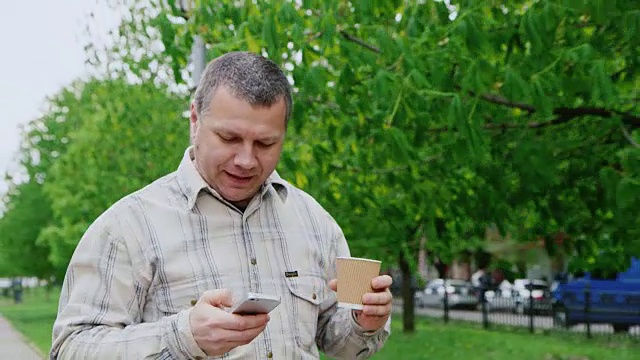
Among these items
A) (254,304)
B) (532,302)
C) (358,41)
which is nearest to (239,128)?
(254,304)

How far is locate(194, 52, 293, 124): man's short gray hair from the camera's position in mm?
2893

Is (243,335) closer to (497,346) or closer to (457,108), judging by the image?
(457,108)

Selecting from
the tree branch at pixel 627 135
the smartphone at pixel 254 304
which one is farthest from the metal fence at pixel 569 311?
the smartphone at pixel 254 304

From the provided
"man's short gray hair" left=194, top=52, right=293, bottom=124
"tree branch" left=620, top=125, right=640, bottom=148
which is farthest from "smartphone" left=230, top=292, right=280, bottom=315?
"tree branch" left=620, top=125, right=640, bottom=148

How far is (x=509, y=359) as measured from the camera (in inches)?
717

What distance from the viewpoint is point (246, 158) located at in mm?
2912

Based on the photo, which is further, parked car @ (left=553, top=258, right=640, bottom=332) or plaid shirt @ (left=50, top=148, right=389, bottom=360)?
parked car @ (left=553, top=258, right=640, bottom=332)

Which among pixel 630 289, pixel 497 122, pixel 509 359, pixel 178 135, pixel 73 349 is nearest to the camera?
pixel 73 349

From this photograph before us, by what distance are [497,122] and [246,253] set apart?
6878mm

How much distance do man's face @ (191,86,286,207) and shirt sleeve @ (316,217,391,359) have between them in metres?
0.40

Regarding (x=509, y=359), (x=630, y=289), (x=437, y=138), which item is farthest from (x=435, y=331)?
(x=437, y=138)

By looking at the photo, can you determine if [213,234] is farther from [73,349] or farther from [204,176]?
[73,349]

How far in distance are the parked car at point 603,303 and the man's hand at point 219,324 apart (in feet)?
69.2

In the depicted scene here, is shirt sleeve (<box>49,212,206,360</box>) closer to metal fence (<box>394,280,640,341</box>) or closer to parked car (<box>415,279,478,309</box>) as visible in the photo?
metal fence (<box>394,280,640,341</box>)
